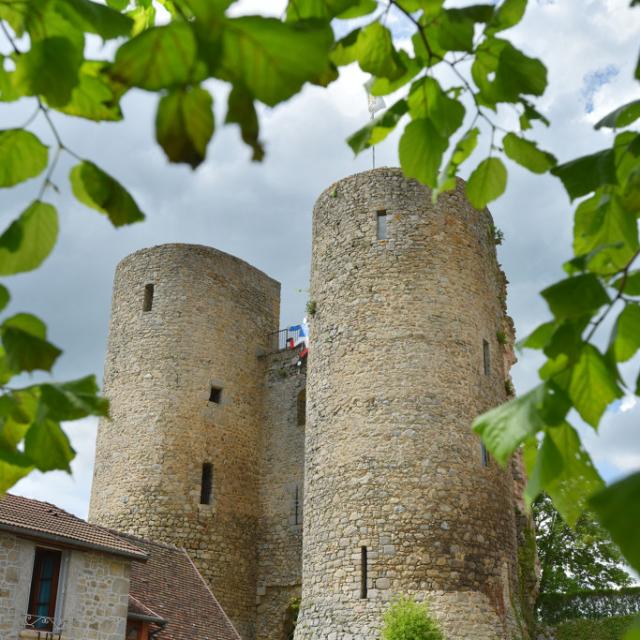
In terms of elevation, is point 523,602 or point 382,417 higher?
point 382,417

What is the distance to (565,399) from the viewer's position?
1766 millimetres

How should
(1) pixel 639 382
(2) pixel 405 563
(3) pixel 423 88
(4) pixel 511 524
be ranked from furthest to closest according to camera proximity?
(4) pixel 511 524 < (2) pixel 405 563 < (3) pixel 423 88 < (1) pixel 639 382

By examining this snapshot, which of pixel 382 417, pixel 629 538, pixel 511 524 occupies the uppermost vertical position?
pixel 382 417

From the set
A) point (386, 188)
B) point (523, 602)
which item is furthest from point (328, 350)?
point (523, 602)

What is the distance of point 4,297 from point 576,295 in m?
1.16

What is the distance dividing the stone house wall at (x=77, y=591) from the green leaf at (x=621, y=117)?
11291mm

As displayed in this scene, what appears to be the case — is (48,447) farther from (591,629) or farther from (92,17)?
(591,629)

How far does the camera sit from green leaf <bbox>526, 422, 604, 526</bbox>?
74.2 inches

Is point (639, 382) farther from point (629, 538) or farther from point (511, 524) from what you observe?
point (511, 524)

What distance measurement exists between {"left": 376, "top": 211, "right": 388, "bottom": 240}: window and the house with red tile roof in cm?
678

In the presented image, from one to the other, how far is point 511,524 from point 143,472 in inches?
324

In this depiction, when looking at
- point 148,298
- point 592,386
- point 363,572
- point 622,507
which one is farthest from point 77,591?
point 622,507

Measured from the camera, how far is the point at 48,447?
2.00 m

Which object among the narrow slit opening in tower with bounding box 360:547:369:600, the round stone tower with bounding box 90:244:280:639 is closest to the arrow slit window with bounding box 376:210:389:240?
the narrow slit opening in tower with bounding box 360:547:369:600
